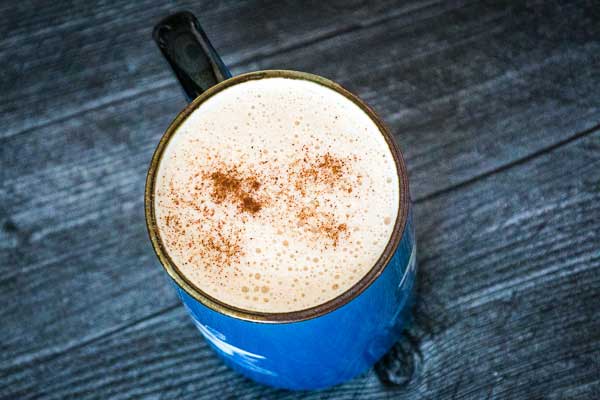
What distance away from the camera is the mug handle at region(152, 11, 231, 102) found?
0.64m

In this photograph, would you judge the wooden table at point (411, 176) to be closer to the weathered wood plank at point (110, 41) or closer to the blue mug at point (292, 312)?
the weathered wood plank at point (110, 41)

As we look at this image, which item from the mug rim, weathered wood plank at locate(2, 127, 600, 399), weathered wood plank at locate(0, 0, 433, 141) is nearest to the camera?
the mug rim

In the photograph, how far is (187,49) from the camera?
0.65 meters

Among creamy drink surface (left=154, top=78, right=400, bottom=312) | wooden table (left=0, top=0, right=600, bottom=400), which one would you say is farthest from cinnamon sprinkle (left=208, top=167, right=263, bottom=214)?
wooden table (left=0, top=0, right=600, bottom=400)

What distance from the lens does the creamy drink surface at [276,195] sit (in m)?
0.60

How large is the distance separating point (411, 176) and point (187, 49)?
33cm

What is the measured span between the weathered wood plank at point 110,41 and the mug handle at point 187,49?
0.26 m

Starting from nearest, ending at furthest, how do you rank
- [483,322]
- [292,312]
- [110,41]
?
1. [292,312]
2. [483,322]
3. [110,41]

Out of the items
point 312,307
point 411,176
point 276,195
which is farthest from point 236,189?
point 411,176

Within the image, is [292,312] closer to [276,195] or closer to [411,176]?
[276,195]

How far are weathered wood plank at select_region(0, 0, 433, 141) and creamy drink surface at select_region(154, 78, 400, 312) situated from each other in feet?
0.92

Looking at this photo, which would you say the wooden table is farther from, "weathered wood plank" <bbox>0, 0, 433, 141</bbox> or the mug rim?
the mug rim

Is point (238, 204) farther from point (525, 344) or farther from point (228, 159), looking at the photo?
point (525, 344)

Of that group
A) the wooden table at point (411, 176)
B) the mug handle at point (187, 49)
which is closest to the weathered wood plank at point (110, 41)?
the wooden table at point (411, 176)
